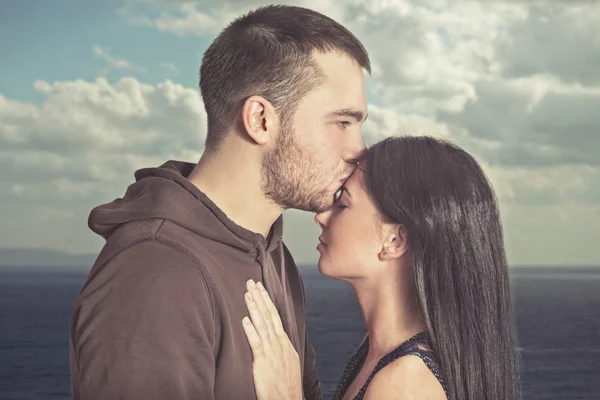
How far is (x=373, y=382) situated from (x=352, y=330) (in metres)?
99.9

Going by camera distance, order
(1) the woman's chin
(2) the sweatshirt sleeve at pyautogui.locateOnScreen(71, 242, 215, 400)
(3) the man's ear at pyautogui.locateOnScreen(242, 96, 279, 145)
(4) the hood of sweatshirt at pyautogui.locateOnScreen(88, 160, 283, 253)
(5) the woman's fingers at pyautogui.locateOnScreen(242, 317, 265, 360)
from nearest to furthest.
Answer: (2) the sweatshirt sleeve at pyautogui.locateOnScreen(71, 242, 215, 400) → (4) the hood of sweatshirt at pyautogui.locateOnScreen(88, 160, 283, 253) → (5) the woman's fingers at pyautogui.locateOnScreen(242, 317, 265, 360) → (3) the man's ear at pyautogui.locateOnScreen(242, 96, 279, 145) → (1) the woman's chin

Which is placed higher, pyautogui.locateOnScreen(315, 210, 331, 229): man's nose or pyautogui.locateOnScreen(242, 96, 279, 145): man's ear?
pyautogui.locateOnScreen(242, 96, 279, 145): man's ear

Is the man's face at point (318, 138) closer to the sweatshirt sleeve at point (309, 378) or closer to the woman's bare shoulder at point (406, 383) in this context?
the woman's bare shoulder at point (406, 383)

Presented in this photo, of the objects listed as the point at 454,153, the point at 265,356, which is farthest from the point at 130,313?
the point at 454,153

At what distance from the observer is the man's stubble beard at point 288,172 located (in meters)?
4.20

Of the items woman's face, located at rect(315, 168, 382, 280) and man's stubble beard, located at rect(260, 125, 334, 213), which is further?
woman's face, located at rect(315, 168, 382, 280)

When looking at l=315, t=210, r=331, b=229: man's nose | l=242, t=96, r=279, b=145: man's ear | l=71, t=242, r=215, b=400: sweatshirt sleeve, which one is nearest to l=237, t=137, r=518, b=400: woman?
l=315, t=210, r=331, b=229: man's nose

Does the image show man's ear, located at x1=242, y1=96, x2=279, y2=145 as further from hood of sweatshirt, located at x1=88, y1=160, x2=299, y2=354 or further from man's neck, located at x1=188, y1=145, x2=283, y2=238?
hood of sweatshirt, located at x1=88, y1=160, x2=299, y2=354

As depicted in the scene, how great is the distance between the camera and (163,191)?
391 cm

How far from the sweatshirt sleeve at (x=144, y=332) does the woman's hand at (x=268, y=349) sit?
15.7 inches

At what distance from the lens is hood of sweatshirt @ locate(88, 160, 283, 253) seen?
3812 mm

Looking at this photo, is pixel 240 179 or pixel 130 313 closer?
pixel 130 313

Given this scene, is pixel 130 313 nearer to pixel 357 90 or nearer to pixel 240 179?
pixel 240 179

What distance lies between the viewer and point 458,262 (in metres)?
4.20
